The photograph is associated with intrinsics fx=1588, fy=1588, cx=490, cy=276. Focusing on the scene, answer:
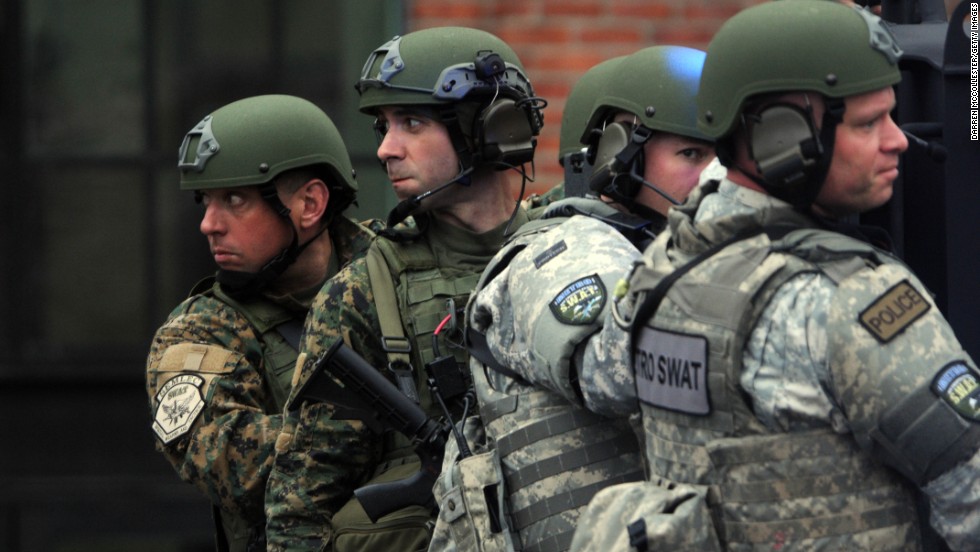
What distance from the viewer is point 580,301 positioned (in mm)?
2670

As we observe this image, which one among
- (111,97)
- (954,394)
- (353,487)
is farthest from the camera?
(111,97)

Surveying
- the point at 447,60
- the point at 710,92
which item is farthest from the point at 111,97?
the point at 710,92

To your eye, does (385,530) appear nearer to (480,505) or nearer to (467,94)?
(480,505)

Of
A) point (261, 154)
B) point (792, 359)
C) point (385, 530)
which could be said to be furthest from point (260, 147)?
point (792, 359)

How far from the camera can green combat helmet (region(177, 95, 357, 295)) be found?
4031 millimetres

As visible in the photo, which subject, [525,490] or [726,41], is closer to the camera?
[726,41]

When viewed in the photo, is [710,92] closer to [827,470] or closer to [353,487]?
[827,470]

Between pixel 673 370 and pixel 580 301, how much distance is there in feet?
1.08

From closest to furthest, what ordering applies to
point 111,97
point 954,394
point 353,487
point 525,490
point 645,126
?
point 954,394 < point 525,490 < point 645,126 < point 353,487 < point 111,97

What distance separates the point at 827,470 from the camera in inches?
88.8

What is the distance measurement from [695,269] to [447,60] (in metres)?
1.38

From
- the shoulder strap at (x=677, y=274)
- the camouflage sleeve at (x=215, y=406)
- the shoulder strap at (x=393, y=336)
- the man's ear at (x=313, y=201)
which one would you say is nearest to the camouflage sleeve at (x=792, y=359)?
the shoulder strap at (x=677, y=274)

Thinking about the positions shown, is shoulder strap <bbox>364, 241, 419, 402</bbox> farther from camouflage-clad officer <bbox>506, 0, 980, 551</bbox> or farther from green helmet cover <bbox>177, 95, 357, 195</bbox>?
camouflage-clad officer <bbox>506, 0, 980, 551</bbox>

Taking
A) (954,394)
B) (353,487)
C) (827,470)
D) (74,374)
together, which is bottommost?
(74,374)
